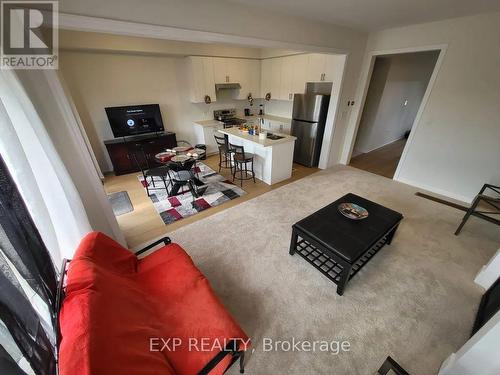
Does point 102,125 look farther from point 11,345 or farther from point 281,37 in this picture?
point 11,345

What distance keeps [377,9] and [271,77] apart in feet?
10.1

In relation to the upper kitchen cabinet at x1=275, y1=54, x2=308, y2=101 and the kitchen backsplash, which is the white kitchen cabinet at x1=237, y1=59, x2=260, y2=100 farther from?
the upper kitchen cabinet at x1=275, y1=54, x2=308, y2=101

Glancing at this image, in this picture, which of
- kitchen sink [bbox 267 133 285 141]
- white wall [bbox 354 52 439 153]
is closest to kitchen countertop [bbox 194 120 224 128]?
kitchen sink [bbox 267 133 285 141]

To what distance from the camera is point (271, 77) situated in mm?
5270

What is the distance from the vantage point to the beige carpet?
4.71 ft

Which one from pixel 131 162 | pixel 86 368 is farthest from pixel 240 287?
pixel 131 162

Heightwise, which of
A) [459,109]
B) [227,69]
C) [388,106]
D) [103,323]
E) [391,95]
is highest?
[227,69]

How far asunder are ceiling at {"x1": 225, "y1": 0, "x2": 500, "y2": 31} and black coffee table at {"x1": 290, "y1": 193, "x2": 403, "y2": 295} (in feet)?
7.69

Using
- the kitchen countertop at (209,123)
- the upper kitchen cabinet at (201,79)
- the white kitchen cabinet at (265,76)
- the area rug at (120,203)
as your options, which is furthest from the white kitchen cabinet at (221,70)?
the area rug at (120,203)

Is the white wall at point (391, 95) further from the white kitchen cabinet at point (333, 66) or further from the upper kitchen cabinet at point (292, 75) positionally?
the upper kitchen cabinet at point (292, 75)

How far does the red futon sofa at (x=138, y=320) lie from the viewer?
2.74ft

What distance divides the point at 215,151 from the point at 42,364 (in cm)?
490

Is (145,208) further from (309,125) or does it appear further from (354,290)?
(309,125)

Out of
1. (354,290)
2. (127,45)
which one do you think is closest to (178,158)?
(127,45)
